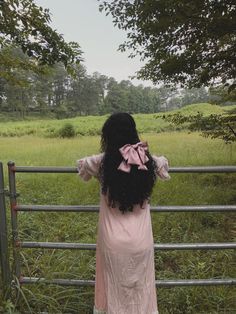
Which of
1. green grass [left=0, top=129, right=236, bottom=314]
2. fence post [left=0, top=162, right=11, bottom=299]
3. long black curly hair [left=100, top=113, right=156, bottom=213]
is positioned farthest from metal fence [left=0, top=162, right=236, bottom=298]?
long black curly hair [left=100, top=113, right=156, bottom=213]

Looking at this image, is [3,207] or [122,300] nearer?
[122,300]

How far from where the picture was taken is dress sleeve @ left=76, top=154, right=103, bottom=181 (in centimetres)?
267

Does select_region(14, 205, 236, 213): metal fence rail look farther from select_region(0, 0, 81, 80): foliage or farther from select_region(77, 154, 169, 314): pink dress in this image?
select_region(0, 0, 81, 80): foliage

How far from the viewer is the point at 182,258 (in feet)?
15.1

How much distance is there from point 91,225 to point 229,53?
12.1 feet

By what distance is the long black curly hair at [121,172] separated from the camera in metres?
2.55

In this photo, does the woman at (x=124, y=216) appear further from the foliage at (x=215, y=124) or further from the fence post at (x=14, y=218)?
the foliage at (x=215, y=124)

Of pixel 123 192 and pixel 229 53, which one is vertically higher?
pixel 229 53

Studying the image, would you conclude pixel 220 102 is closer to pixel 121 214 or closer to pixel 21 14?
pixel 21 14

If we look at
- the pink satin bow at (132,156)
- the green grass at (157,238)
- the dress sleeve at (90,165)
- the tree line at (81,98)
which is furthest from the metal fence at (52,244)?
the tree line at (81,98)

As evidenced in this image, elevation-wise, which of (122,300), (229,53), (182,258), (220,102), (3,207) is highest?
(229,53)

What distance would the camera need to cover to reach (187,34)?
23.2ft

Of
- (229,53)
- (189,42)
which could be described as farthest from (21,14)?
(229,53)

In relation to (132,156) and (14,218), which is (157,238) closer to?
(14,218)
